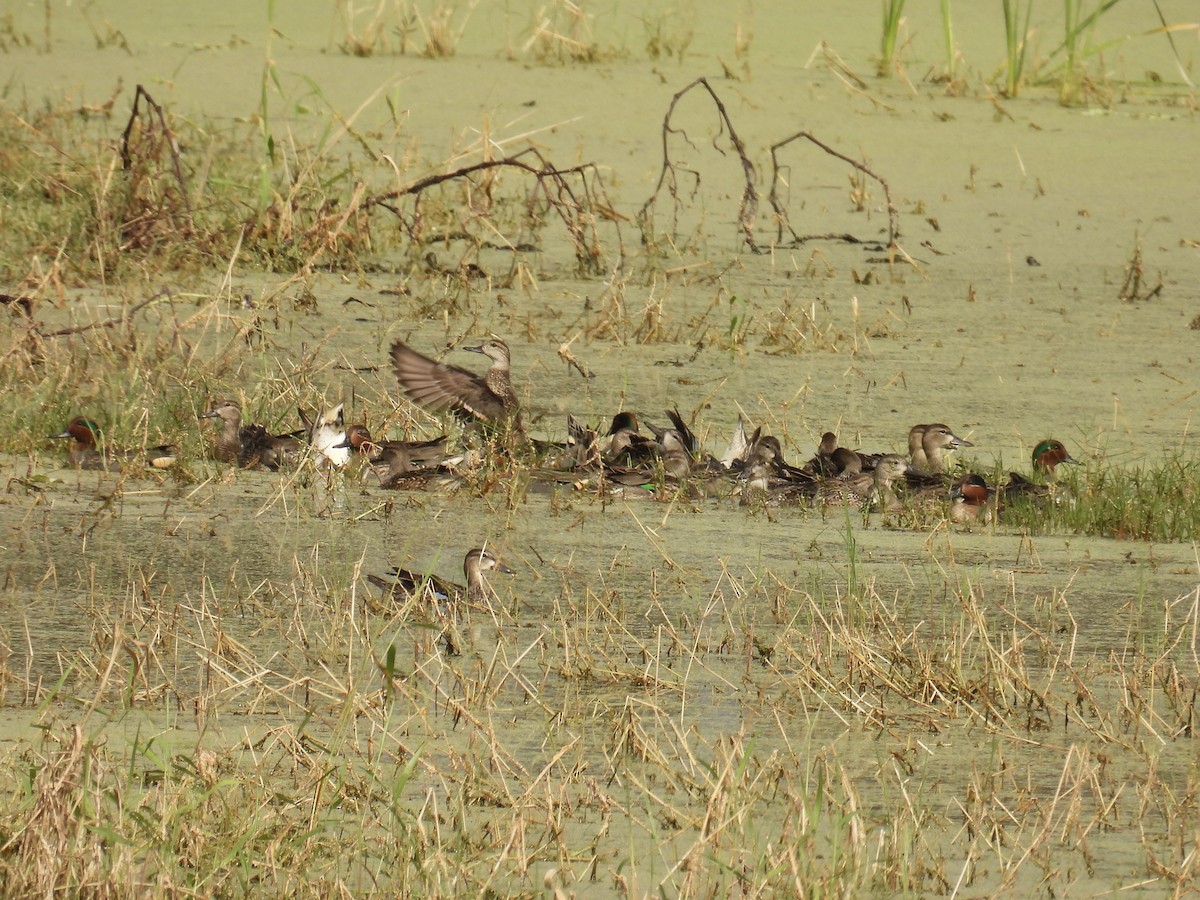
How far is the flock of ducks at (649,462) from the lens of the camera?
5.04m

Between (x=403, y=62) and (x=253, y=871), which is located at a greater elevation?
(x=403, y=62)

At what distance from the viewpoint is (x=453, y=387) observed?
18.6ft

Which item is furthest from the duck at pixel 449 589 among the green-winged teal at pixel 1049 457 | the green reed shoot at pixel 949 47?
the green reed shoot at pixel 949 47

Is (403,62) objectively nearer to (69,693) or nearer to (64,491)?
(64,491)

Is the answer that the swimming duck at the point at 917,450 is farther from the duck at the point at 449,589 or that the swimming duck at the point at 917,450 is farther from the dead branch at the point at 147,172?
the dead branch at the point at 147,172

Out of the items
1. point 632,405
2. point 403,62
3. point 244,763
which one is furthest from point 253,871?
point 403,62

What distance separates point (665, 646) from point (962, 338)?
3.62m

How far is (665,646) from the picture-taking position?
3.79m

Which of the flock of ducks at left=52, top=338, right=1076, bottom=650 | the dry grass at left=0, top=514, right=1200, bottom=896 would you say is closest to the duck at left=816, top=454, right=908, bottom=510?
the flock of ducks at left=52, top=338, right=1076, bottom=650

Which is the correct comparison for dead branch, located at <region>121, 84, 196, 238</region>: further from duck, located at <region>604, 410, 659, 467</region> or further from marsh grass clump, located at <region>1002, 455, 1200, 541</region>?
marsh grass clump, located at <region>1002, 455, 1200, 541</region>

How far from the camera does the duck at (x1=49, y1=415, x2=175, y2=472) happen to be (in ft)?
16.6

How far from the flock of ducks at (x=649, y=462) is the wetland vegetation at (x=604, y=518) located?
0.06 metres

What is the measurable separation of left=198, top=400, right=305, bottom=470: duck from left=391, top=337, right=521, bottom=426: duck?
0.51m

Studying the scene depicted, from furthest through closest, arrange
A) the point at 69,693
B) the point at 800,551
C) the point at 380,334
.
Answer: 1. the point at 380,334
2. the point at 800,551
3. the point at 69,693
